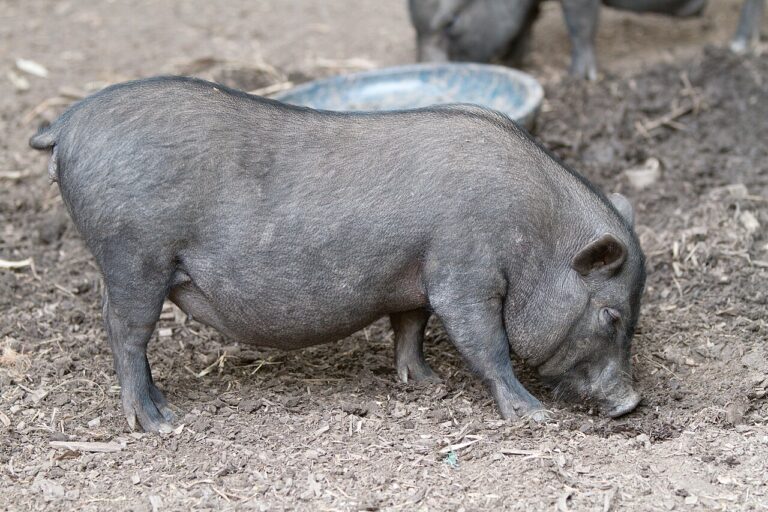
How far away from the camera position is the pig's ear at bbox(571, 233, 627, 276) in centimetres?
430

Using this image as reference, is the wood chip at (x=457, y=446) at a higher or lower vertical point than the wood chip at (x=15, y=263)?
higher

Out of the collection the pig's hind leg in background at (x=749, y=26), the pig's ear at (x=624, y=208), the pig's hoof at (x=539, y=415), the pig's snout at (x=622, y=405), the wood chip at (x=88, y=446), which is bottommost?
the pig's hind leg in background at (x=749, y=26)

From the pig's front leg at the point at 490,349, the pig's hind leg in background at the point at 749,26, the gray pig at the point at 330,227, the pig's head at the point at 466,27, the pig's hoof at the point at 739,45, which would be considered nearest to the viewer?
the gray pig at the point at 330,227

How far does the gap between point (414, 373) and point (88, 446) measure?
59.8 inches

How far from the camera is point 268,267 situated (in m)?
4.27

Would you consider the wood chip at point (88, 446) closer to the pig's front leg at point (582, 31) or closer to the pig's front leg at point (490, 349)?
the pig's front leg at point (490, 349)

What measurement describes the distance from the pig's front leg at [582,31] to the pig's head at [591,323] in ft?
14.5

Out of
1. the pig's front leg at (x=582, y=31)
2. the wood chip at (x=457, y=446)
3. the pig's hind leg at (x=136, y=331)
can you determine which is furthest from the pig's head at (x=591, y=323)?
the pig's front leg at (x=582, y=31)

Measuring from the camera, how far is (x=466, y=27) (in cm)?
864

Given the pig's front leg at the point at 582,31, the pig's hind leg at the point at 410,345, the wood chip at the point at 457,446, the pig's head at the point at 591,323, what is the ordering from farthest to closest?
the pig's front leg at the point at 582,31, the pig's hind leg at the point at 410,345, the pig's head at the point at 591,323, the wood chip at the point at 457,446

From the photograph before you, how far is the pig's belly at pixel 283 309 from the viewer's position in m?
4.34

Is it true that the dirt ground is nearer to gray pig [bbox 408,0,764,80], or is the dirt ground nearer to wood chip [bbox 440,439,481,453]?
wood chip [bbox 440,439,481,453]

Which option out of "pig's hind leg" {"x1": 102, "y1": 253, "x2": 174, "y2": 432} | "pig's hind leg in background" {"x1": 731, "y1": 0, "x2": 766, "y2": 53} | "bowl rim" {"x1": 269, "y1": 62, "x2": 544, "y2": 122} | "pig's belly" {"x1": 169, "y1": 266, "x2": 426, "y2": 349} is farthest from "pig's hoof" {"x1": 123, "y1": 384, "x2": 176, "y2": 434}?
"pig's hind leg in background" {"x1": 731, "y1": 0, "x2": 766, "y2": 53}

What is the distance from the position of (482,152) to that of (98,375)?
2.09 metres
